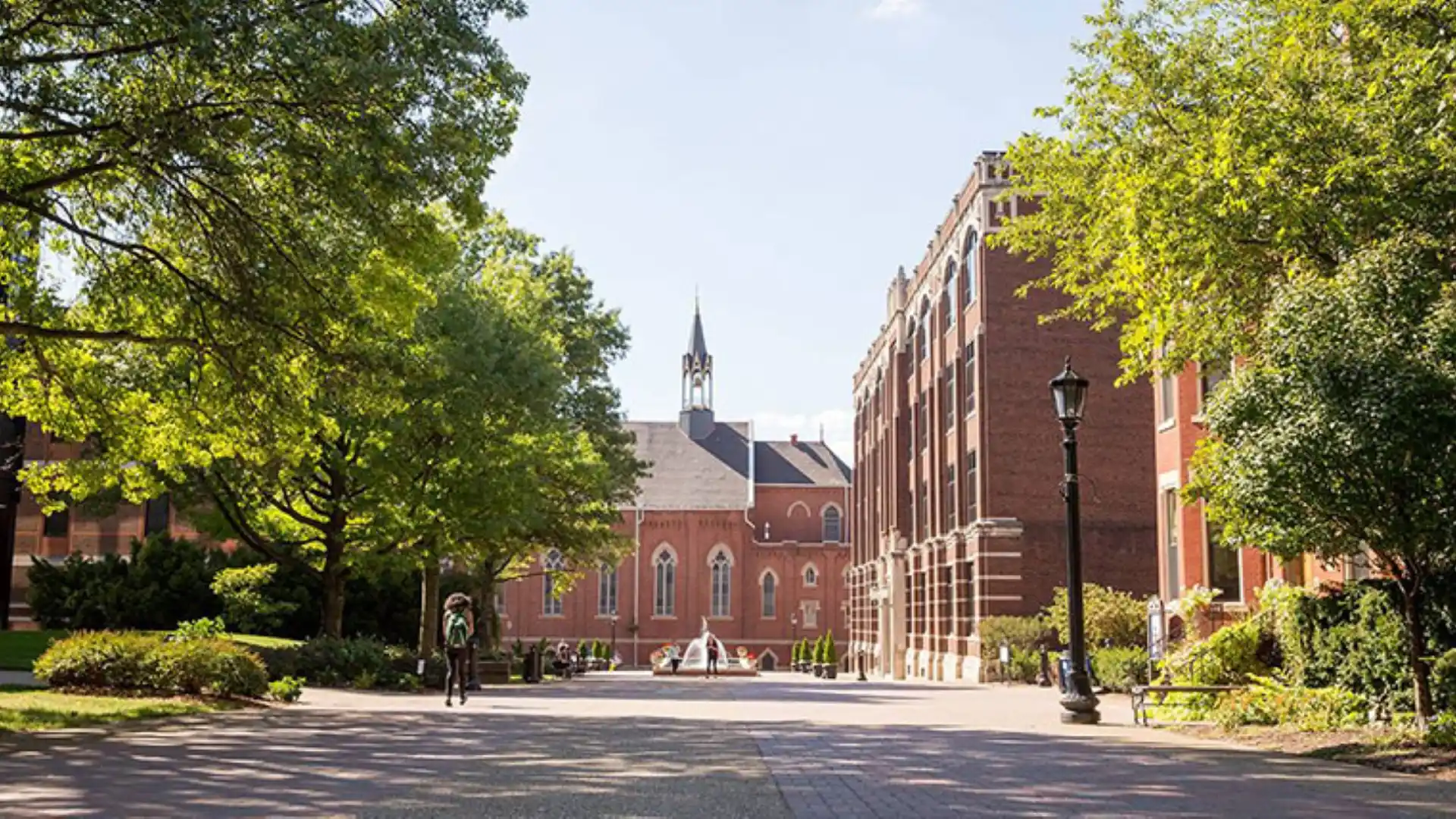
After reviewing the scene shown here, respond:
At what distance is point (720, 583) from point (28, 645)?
6693 centimetres

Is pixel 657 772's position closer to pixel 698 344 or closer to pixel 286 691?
pixel 286 691

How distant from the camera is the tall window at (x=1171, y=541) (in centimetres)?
3047

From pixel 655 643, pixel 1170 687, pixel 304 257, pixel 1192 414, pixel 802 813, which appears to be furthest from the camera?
pixel 655 643

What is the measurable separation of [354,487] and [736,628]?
216 feet

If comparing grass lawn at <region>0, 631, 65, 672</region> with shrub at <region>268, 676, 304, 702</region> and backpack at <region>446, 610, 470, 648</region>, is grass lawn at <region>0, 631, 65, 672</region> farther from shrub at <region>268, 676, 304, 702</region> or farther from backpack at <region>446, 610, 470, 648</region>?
backpack at <region>446, 610, 470, 648</region>

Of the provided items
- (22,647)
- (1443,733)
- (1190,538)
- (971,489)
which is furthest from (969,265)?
(1443,733)

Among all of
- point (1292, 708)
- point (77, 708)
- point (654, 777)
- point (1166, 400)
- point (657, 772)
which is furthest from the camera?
point (1166, 400)

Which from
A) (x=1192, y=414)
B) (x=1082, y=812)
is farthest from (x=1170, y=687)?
(x=1192, y=414)

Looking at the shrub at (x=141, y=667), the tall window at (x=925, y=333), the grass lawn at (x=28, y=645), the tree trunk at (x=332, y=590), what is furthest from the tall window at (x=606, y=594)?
the shrub at (x=141, y=667)

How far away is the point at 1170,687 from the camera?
17.9 m

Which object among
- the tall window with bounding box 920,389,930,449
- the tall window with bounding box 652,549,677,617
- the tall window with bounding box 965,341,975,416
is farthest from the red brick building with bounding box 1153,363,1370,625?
the tall window with bounding box 652,549,677,617

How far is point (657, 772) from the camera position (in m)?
11.2

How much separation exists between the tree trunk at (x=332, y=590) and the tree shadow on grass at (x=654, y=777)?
1443cm

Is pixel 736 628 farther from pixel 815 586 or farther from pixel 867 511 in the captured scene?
pixel 867 511
